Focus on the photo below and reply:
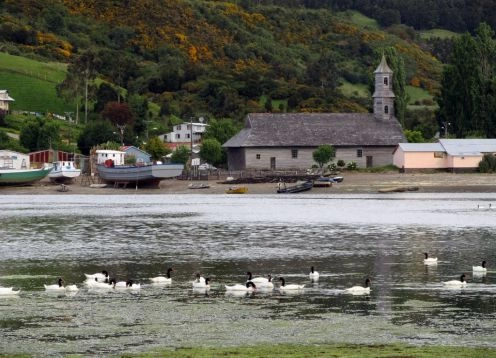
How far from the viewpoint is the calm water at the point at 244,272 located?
32.4m

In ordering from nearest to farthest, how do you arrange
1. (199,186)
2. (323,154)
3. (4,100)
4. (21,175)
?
(199,186) → (21,175) → (323,154) → (4,100)

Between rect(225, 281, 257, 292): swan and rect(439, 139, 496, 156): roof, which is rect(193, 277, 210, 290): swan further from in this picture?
rect(439, 139, 496, 156): roof

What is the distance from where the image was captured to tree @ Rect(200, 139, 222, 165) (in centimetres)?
13612

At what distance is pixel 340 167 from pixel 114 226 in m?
56.1

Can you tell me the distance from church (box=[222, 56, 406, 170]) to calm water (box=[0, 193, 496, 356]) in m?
34.6

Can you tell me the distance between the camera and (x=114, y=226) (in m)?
76.9

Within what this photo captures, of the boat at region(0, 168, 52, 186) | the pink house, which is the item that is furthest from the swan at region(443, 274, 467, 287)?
the boat at region(0, 168, 52, 186)

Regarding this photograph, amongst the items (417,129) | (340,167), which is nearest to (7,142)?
(340,167)

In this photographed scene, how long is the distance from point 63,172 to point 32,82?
56403 mm

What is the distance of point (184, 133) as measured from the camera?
15662 cm

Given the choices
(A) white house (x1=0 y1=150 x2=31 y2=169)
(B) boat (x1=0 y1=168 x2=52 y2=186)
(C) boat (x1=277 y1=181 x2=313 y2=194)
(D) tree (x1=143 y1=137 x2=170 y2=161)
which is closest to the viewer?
(C) boat (x1=277 y1=181 x2=313 y2=194)

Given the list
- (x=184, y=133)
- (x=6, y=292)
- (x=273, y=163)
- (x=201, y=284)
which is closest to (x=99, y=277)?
(x=201, y=284)

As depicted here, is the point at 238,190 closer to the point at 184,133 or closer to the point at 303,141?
the point at 303,141

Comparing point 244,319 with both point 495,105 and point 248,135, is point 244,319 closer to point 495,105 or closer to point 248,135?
point 248,135
